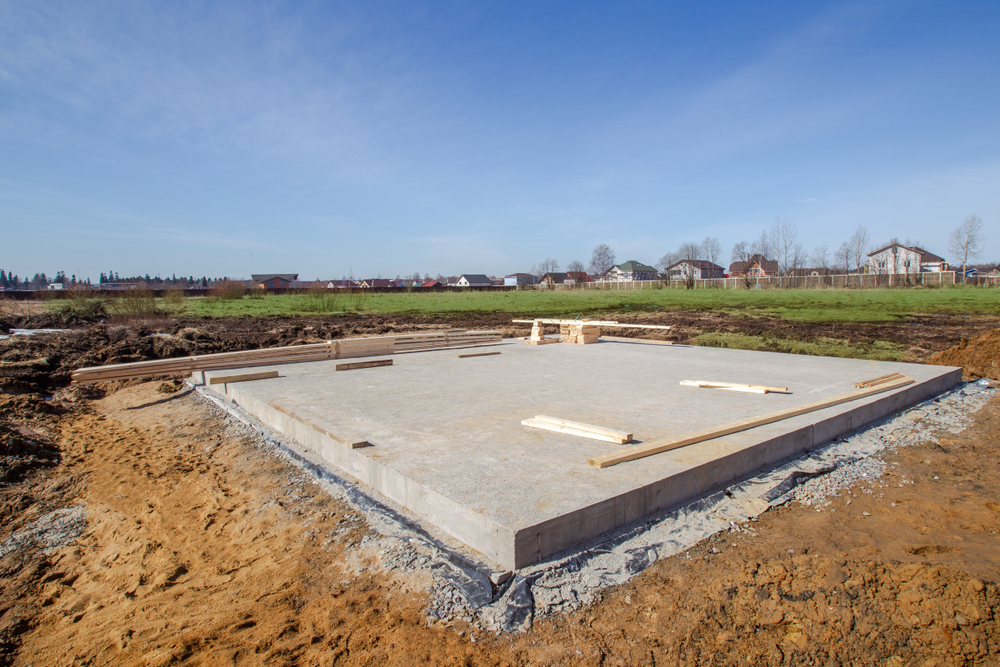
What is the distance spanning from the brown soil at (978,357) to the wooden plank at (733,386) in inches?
190

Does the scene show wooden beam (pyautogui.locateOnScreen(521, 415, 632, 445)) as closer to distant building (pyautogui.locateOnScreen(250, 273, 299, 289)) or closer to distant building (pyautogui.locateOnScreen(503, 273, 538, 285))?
distant building (pyautogui.locateOnScreen(250, 273, 299, 289))

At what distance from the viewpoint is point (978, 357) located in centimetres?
948

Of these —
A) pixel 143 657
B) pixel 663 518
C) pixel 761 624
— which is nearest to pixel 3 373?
pixel 143 657

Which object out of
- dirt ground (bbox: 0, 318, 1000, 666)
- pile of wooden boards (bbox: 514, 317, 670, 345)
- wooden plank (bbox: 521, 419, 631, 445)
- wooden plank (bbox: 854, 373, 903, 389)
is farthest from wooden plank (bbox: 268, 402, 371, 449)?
pile of wooden boards (bbox: 514, 317, 670, 345)

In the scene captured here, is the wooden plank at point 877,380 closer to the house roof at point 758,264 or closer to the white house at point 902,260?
the house roof at point 758,264

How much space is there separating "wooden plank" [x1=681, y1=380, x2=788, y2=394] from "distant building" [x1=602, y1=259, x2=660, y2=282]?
91.2 metres

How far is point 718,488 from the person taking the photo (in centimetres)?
415

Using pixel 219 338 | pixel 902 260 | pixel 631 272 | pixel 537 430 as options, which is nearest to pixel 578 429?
pixel 537 430

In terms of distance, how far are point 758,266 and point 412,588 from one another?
81.6 metres

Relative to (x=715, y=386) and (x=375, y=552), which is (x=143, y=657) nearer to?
(x=375, y=552)

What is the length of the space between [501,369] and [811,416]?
15.4 ft

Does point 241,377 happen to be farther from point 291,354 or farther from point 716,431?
point 716,431

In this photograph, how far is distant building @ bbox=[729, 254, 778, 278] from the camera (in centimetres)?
6525

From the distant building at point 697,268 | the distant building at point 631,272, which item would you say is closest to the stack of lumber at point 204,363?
the distant building at point 697,268
